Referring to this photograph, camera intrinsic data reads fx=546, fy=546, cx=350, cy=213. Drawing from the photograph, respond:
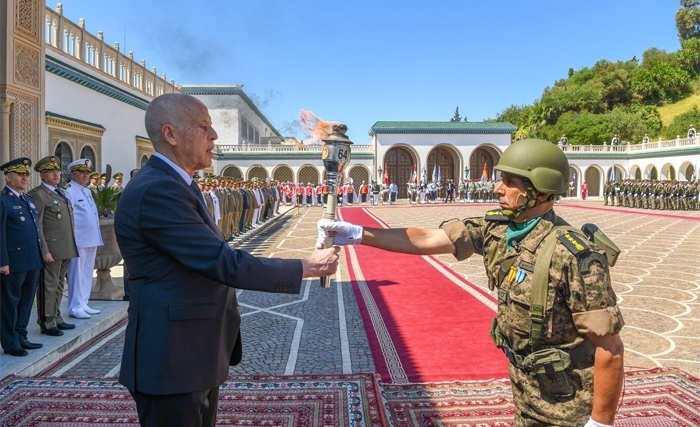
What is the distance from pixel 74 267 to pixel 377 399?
4320 millimetres

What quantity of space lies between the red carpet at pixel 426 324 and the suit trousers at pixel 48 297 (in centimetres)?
341

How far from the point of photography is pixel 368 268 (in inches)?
426

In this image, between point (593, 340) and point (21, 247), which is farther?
point (21, 247)

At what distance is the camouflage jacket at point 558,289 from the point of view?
2.08 meters

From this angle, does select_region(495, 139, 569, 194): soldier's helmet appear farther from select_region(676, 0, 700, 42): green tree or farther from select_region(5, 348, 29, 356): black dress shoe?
select_region(676, 0, 700, 42): green tree

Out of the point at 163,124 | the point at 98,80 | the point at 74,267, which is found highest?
the point at 98,80

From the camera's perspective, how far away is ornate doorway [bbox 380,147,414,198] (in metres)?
43.0

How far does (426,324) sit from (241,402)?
9.68 feet

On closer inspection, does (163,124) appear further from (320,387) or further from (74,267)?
(74,267)

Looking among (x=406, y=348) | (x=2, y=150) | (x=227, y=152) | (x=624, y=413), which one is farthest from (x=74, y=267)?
(x=227, y=152)

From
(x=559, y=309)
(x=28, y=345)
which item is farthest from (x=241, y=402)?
(x=559, y=309)

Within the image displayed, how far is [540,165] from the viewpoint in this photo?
2.38m

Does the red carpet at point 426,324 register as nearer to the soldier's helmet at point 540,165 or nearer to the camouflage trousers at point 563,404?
the camouflage trousers at point 563,404

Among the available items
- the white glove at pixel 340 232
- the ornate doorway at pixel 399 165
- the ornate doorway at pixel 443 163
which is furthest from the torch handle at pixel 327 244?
the ornate doorway at pixel 443 163
